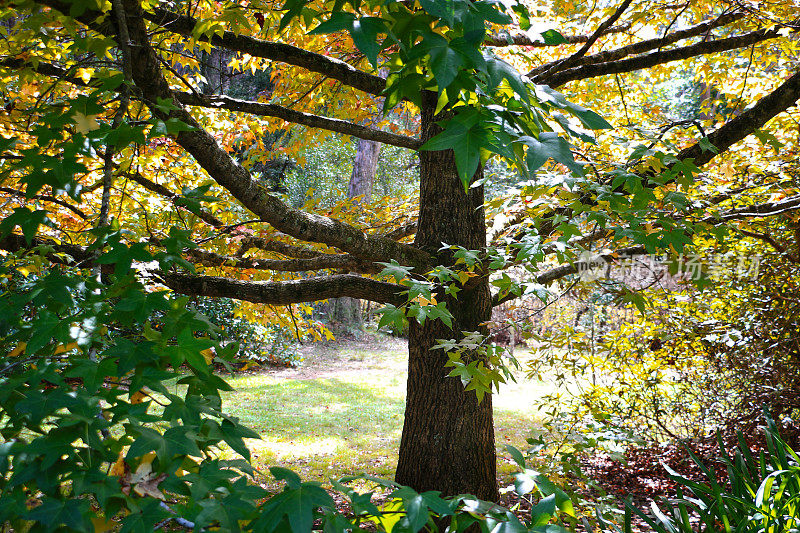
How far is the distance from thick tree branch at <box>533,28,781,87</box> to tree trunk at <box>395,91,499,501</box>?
955 millimetres

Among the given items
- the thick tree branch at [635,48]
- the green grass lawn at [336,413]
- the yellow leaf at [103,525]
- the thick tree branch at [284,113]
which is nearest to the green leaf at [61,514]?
the yellow leaf at [103,525]

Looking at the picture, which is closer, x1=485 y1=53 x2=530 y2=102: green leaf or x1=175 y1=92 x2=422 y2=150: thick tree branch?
x1=485 y1=53 x2=530 y2=102: green leaf

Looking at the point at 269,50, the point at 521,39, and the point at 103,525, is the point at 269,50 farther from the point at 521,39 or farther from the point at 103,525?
the point at 103,525

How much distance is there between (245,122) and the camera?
18.5 ft

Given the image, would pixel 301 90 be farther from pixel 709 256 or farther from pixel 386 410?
pixel 386 410

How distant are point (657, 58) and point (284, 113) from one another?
8.27 ft

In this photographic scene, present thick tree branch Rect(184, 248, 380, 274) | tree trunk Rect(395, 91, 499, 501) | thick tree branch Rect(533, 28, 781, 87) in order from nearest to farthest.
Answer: thick tree branch Rect(533, 28, 781, 87), tree trunk Rect(395, 91, 499, 501), thick tree branch Rect(184, 248, 380, 274)

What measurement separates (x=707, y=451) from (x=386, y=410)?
208 inches

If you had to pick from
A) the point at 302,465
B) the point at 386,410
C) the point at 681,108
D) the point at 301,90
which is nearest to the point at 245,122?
the point at 301,90

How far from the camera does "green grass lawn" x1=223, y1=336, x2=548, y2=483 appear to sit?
6.48 m

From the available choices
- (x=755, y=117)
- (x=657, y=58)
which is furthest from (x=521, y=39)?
(x=755, y=117)

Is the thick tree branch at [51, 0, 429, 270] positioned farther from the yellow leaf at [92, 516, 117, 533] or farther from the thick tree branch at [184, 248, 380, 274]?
the yellow leaf at [92, 516, 117, 533]

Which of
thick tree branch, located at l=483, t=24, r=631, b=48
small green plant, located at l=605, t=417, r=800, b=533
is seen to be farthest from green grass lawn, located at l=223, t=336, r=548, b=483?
thick tree branch, located at l=483, t=24, r=631, b=48

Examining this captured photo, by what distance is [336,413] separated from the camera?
8.87 m
